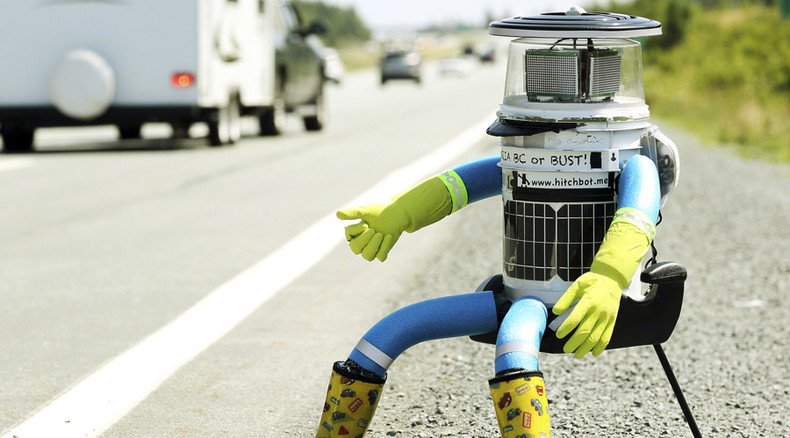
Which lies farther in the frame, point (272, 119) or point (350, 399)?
point (272, 119)

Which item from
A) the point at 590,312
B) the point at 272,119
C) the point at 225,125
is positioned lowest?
the point at 272,119

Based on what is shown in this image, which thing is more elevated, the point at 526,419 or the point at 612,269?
the point at 612,269

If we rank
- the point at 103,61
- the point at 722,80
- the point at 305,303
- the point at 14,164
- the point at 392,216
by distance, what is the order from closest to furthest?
the point at 392,216
the point at 305,303
the point at 14,164
the point at 103,61
the point at 722,80

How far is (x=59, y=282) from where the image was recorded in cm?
807

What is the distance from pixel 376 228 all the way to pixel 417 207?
136 mm

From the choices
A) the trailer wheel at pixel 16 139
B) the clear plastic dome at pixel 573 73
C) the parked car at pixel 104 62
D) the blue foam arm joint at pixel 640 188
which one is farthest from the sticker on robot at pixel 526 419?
the trailer wheel at pixel 16 139

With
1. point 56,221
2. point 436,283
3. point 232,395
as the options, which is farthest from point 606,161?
point 56,221

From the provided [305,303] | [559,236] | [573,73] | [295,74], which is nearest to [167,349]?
[305,303]

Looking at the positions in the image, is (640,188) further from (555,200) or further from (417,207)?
(417,207)

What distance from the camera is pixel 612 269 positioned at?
3566mm

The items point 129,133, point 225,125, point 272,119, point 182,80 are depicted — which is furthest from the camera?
point 272,119

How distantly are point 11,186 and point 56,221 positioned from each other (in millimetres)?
3063

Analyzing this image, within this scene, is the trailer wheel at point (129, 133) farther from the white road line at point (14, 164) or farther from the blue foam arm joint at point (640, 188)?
the blue foam arm joint at point (640, 188)

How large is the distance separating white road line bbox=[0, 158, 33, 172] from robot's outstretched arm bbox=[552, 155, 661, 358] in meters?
12.9
